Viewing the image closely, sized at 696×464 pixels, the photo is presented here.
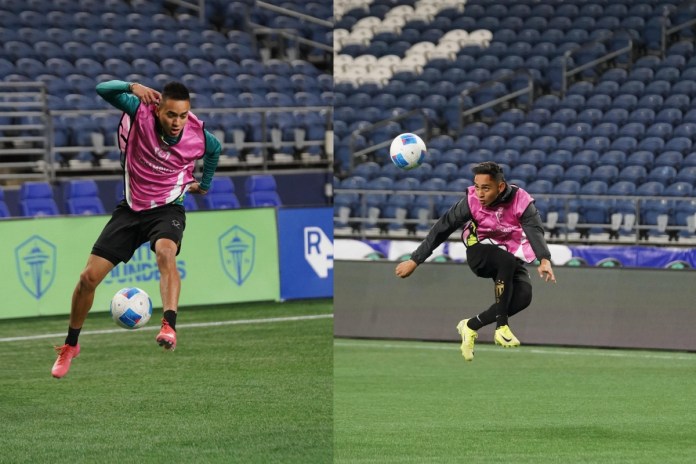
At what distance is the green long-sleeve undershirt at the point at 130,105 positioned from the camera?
573cm

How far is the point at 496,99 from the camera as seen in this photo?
75.7ft

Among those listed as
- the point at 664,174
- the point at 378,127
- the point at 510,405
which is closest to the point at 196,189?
the point at 510,405

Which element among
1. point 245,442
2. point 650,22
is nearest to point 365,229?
point 650,22

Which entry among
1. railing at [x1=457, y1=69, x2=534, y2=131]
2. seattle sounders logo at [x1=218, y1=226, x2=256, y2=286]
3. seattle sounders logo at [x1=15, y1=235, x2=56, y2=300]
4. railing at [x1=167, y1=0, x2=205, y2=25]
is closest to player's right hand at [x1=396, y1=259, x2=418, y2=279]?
seattle sounders logo at [x1=15, y1=235, x2=56, y2=300]

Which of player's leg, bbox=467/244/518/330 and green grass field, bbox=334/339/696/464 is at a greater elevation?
player's leg, bbox=467/244/518/330

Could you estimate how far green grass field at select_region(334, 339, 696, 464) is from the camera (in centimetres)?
896

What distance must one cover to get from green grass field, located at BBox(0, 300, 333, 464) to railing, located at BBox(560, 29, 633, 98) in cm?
882

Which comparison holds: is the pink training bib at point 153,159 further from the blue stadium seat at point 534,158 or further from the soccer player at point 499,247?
the blue stadium seat at point 534,158

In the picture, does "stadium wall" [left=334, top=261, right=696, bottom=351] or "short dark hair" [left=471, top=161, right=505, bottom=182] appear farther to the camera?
"stadium wall" [left=334, top=261, right=696, bottom=351]

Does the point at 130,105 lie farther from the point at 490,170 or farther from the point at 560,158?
the point at 560,158

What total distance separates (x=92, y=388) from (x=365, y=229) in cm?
834

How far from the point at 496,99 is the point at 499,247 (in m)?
17.0

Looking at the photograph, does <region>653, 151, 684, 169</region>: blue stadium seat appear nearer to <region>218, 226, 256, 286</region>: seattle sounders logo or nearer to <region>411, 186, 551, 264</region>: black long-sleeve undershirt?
<region>218, 226, 256, 286</region>: seattle sounders logo

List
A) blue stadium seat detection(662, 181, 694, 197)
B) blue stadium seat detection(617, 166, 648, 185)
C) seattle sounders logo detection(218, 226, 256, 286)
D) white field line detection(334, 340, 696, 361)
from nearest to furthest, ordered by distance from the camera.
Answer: white field line detection(334, 340, 696, 361)
seattle sounders logo detection(218, 226, 256, 286)
blue stadium seat detection(662, 181, 694, 197)
blue stadium seat detection(617, 166, 648, 185)
